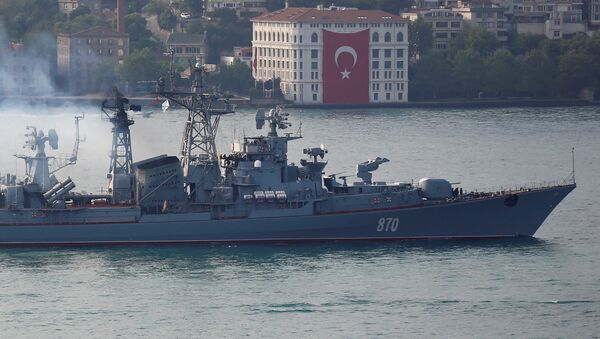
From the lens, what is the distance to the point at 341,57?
117m

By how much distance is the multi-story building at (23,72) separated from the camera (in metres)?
92.9

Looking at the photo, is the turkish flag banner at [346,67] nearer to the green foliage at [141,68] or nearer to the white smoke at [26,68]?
the green foliage at [141,68]

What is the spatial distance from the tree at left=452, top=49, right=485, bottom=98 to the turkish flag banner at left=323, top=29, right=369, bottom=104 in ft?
19.2

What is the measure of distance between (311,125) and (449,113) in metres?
12.5

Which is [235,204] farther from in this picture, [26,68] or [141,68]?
[141,68]

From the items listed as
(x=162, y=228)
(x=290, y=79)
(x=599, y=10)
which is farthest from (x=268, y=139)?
(x=599, y=10)

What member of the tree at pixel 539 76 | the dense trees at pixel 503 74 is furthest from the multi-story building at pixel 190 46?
the tree at pixel 539 76

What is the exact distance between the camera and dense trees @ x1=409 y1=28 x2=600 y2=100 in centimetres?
11844

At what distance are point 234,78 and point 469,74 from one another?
13721mm

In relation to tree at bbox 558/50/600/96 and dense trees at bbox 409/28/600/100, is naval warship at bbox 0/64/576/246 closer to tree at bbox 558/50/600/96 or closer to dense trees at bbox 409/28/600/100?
dense trees at bbox 409/28/600/100

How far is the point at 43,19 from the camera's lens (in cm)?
12769

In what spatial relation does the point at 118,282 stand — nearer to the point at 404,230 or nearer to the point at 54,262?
the point at 54,262

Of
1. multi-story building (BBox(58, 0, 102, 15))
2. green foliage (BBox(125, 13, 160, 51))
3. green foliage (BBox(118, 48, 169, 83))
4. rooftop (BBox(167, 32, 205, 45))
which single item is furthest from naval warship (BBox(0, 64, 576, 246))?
multi-story building (BBox(58, 0, 102, 15))

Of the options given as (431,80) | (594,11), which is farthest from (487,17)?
(431,80)
